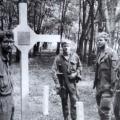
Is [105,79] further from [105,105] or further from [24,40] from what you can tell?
[24,40]

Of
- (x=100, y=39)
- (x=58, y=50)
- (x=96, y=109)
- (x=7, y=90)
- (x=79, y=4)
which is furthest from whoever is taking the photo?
(x=79, y=4)

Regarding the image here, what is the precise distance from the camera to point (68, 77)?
4367 mm

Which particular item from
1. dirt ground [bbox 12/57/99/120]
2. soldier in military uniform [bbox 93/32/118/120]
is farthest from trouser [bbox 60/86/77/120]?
soldier in military uniform [bbox 93/32/118/120]

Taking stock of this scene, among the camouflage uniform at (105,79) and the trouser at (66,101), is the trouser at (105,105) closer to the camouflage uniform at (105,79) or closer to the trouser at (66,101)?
the camouflage uniform at (105,79)

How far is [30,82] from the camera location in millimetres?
4648

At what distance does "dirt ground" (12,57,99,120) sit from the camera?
4508mm

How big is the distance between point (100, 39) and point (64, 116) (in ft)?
3.67

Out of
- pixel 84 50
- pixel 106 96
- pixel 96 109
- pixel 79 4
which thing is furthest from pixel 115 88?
pixel 79 4

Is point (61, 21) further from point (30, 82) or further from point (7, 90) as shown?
point (7, 90)

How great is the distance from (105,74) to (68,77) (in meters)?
0.46

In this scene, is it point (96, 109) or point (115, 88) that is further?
point (96, 109)

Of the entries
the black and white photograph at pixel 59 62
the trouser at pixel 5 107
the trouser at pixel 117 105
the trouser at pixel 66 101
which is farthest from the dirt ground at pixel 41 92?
the trouser at pixel 5 107

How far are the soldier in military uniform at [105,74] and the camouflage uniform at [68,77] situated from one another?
26cm

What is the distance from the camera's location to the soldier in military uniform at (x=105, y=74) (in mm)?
4191
